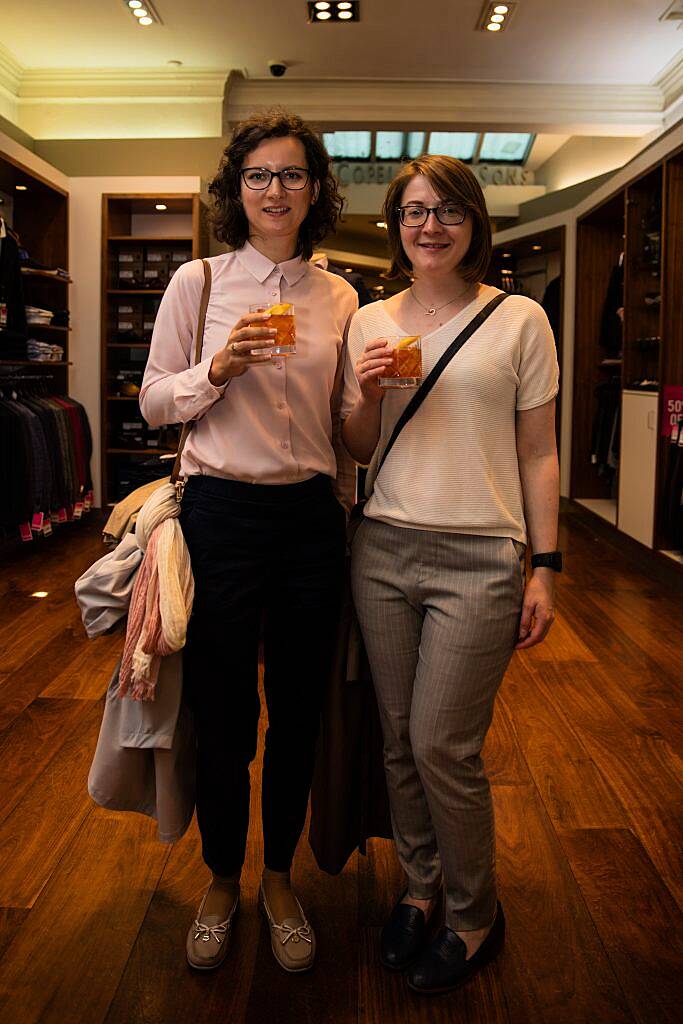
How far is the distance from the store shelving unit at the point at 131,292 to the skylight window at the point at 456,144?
21.8 ft

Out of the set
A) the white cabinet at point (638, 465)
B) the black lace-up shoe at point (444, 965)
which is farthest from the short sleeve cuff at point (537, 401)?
the white cabinet at point (638, 465)

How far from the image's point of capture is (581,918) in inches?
81.3

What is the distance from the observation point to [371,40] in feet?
24.4

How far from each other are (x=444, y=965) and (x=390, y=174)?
13.2m

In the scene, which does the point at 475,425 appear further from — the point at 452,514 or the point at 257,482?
the point at 257,482

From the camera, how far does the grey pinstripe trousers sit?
1.70m

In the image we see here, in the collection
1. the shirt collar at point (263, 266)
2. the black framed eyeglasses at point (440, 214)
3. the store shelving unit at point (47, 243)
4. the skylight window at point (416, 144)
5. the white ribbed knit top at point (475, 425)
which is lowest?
the white ribbed knit top at point (475, 425)

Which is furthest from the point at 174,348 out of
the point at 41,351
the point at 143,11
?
the point at 143,11

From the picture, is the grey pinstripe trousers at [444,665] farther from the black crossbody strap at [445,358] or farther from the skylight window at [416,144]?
the skylight window at [416,144]

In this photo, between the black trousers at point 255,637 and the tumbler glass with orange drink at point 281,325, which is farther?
the black trousers at point 255,637

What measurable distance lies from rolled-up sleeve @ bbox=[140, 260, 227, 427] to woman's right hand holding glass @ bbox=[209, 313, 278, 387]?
11 centimetres

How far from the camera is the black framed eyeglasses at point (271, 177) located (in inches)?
67.4

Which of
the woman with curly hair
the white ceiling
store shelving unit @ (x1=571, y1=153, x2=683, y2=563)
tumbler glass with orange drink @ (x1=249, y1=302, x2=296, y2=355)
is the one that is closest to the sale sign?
store shelving unit @ (x1=571, y1=153, x2=683, y2=563)

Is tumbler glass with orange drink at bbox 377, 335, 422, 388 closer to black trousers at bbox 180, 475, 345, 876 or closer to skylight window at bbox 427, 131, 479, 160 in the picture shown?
black trousers at bbox 180, 475, 345, 876
